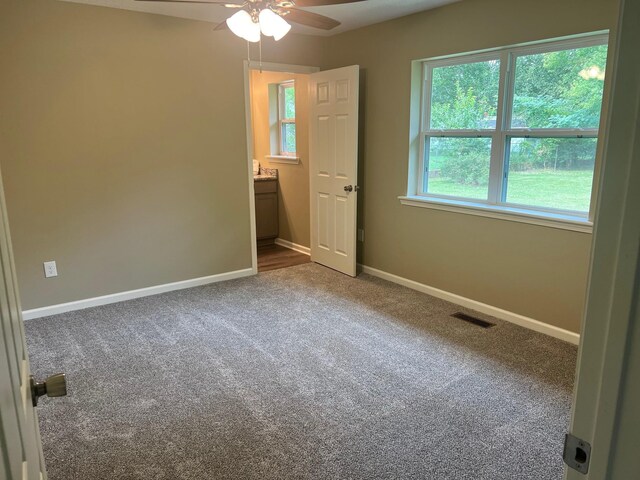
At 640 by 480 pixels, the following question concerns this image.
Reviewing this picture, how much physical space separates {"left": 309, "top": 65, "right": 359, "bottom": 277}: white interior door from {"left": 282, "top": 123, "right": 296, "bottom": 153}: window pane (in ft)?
3.04

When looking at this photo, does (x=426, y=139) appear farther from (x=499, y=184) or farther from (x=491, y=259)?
(x=491, y=259)

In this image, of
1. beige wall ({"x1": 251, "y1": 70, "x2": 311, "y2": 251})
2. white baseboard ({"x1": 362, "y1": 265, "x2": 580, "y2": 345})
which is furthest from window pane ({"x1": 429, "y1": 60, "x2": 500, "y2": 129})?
beige wall ({"x1": 251, "y1": 70, "x2": 311, "y2": 251})

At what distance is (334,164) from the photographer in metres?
4.60

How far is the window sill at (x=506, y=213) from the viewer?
302cm

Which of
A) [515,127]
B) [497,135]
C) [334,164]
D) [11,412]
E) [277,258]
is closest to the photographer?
[11,412]

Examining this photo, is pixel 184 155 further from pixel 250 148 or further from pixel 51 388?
pixel 51 388

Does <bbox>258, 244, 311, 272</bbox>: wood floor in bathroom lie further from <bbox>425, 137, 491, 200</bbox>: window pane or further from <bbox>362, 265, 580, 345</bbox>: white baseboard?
<bbox>425, 137, 491, 200</bbox>: window pane

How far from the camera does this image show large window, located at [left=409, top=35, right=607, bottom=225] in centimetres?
299

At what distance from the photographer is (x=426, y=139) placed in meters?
4.03

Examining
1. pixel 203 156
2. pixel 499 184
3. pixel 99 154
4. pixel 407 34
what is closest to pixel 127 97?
pixel 99 154

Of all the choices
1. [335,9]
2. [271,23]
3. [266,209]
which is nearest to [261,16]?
[271,23]

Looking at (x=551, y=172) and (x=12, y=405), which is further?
(x=551, y=172)

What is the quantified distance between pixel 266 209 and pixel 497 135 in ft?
10.5

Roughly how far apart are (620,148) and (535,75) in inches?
120
